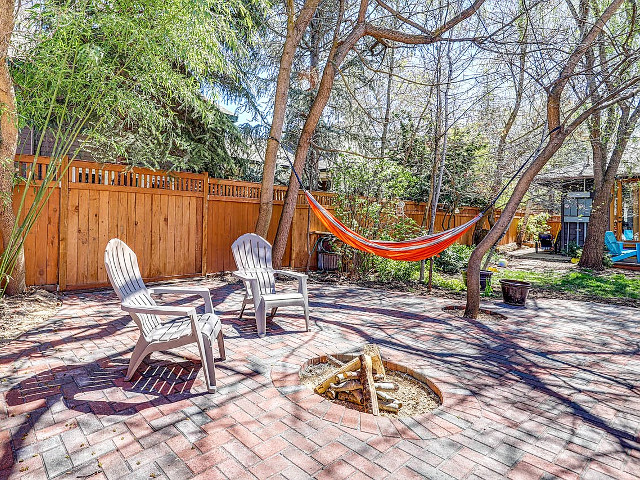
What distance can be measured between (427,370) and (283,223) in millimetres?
4097

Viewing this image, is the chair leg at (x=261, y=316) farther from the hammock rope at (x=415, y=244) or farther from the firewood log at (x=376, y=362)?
the hammock rope at (x=415, y=244)

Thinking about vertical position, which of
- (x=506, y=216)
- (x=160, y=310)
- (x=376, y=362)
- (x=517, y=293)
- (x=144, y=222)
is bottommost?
(x=376, y=362)

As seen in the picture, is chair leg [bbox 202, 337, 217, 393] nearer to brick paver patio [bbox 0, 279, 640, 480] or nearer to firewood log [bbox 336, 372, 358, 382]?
brick paver patio [bbox 0, 279, 640, 480]

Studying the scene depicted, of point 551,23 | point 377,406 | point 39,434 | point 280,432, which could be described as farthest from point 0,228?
point 551,23

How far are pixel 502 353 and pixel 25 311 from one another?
4618mm

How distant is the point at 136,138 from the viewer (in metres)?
5.64

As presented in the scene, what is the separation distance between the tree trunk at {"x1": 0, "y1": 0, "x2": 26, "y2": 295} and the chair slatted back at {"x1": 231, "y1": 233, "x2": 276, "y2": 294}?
2406mm

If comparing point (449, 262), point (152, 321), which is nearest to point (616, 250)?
Result: point (449, 262)

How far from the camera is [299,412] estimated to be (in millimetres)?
2152

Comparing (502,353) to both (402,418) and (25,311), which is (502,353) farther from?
(25,311)

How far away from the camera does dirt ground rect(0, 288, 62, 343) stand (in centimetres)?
341

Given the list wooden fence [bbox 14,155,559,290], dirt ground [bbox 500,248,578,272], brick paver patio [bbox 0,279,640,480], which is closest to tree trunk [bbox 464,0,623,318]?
brick paver patio [bbox 0,279,640,480]

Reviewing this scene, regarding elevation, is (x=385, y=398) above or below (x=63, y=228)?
below

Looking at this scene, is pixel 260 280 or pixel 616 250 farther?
pixel 616 250
